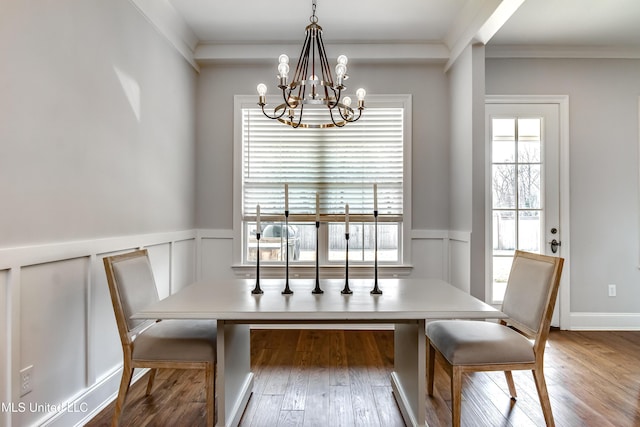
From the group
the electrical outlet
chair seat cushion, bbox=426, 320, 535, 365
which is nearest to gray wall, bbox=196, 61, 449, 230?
chair seat cushion, bbox=426, 320, 535, 365

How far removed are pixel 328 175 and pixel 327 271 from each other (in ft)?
3.06

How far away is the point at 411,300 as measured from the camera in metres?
1.83

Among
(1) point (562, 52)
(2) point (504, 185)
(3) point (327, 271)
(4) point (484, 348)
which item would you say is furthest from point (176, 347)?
(1) point (562, 52)

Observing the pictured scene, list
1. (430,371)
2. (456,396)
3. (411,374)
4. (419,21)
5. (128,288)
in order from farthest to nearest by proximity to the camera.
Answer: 1. (419,21)
2. (430,371)
3. (411,374)
4. (128,288)
5. (456,396)

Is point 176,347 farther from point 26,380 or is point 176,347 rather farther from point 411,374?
point 411,374

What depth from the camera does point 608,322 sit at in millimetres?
3445

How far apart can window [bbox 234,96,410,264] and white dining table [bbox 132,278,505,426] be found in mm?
1310

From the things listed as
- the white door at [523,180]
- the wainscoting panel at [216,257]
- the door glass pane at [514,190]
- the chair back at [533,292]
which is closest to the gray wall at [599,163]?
the white door at [523,180]

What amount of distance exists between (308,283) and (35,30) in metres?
1.85

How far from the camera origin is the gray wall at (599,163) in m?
3.45

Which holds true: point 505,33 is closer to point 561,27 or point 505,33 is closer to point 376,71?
point 561,27

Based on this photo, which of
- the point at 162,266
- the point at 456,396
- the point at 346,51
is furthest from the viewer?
the point at 346,51

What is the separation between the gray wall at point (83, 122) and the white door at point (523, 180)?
116 inches

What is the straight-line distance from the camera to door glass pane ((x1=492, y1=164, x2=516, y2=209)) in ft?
11.4
